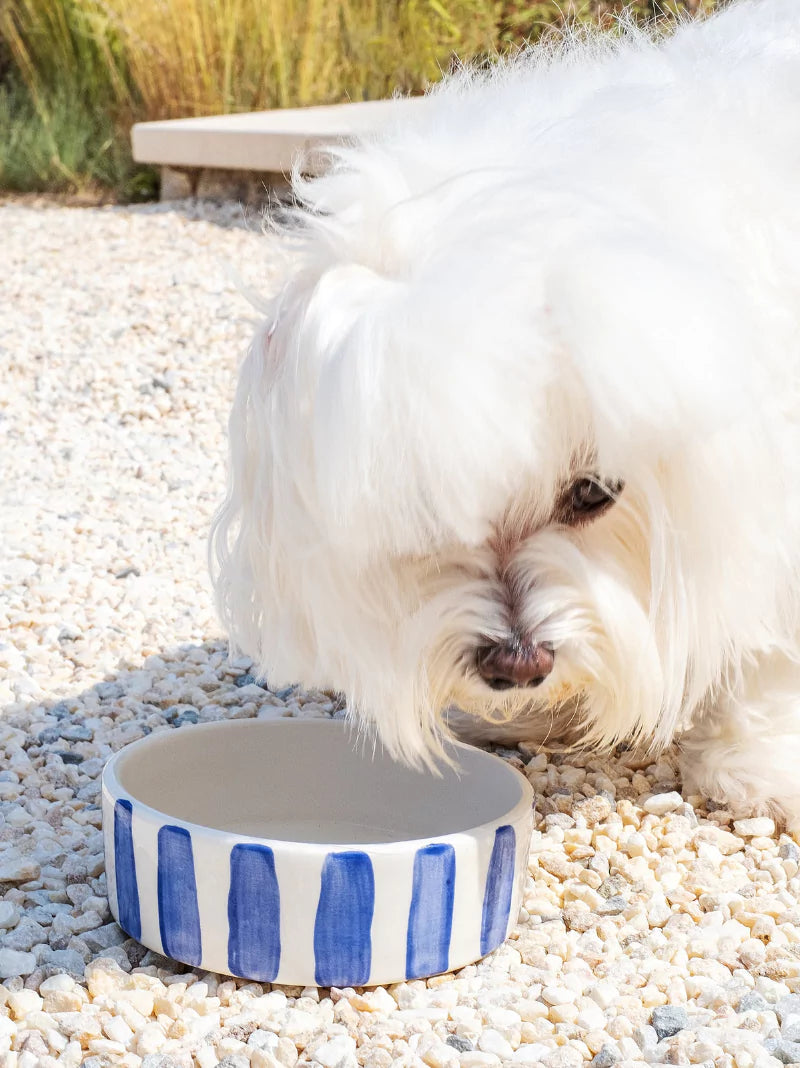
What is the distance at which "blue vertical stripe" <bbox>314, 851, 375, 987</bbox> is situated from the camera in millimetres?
1377

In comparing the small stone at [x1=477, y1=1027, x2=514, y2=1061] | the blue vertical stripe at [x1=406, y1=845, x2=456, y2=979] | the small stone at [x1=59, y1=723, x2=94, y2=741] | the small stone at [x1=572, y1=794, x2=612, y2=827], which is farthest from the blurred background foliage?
the small stone at [x1=477, y1=1027, x2=514, y2=1061]

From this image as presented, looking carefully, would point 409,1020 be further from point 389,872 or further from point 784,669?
point 784,669

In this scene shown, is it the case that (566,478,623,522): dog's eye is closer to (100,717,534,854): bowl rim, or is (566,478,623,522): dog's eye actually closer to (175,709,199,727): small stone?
(100,717,534,854): bowl rim

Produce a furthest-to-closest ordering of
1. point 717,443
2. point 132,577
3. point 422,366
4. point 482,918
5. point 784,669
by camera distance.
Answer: point 132,577, point 784,669, point 482,918, point 717,443, point 422,366

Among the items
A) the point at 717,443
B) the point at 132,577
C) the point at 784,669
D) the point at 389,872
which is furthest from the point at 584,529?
the point at 132,577

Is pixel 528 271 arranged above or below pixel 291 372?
above

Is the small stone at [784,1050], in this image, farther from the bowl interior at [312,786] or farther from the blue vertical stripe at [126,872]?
the blue vertical stripe at [126,872]

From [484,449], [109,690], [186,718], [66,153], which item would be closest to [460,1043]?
[484,449]

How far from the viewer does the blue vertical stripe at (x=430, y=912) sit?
1.40 metres

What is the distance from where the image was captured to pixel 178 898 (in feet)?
4.66

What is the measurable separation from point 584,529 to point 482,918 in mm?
424

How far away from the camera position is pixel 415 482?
126 cm

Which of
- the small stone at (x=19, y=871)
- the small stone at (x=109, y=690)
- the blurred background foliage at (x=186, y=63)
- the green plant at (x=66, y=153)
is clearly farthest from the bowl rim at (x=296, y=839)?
the green plant at (x=66, y=153)

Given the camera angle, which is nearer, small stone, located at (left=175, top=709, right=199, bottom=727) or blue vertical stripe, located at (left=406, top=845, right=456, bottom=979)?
blue vertical stripe, located at (left=406, top=845, right=456, bottom=979)
